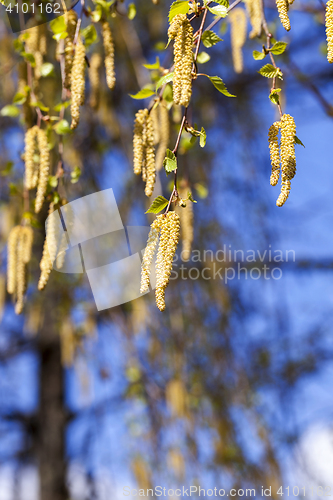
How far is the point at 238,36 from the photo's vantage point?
1.53 metres

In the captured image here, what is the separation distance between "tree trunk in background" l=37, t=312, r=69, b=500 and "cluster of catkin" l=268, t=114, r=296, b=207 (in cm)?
240

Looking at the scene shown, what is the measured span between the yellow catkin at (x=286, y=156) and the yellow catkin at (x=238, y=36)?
79cm

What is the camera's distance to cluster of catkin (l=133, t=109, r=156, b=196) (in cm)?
87

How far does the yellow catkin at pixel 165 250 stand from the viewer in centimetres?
65

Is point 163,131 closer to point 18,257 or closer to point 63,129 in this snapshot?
point 63,129

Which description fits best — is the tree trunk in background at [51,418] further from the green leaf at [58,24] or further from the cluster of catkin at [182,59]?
the cluster of catkin at [182,59]

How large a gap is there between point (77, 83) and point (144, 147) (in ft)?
0.71

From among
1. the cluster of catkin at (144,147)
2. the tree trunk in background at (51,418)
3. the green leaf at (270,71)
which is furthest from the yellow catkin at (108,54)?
the tree trunk in background at (51,418)

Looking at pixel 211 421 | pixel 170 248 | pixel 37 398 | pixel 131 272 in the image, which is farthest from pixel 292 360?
pixel 170 248

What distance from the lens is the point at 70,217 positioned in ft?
3.67

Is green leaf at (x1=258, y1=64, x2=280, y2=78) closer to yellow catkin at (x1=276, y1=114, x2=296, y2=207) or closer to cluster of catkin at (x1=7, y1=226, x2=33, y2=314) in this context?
yellow catkin at (x1=276, y1=114, x2=296, y2=207)

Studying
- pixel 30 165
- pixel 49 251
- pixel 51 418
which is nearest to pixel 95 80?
pixel 30 165

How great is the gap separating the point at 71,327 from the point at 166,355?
1.80 feet

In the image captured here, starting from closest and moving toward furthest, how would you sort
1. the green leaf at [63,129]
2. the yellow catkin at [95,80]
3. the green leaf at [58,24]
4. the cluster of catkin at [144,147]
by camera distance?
the cluster of catkin at [144,147] < the green leaf at [58,24] < the green leaf at [63,129] < the yellow catkin at [95,80]
